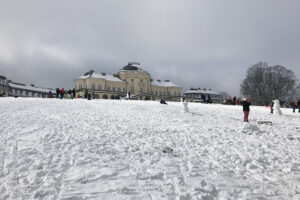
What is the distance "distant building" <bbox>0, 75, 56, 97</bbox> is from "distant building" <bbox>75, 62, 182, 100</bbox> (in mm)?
18896

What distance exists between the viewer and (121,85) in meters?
79.2

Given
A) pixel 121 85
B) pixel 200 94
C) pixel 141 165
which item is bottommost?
pixel 141 165

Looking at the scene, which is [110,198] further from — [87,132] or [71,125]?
[71,125]

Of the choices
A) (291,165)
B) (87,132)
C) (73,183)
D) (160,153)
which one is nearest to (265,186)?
(291,165)

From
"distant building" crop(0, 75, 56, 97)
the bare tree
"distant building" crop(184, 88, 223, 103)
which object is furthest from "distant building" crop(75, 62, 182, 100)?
the bare tree

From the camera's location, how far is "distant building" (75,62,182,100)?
71.8 metres

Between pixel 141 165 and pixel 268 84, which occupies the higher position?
pixel 268 84

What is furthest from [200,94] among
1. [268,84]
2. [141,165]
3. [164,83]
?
[141,165]

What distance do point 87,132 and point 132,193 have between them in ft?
16.4

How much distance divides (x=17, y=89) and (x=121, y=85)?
4231 centimetres

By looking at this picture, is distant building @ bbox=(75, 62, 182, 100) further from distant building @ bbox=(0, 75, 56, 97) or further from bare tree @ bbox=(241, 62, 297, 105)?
bare tree @ bbox=(241, 62, 297, 105)

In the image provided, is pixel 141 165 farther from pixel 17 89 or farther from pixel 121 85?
pixel 17 89

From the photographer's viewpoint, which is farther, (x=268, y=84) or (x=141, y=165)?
(x=268, y=84)

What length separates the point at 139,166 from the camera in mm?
5742
